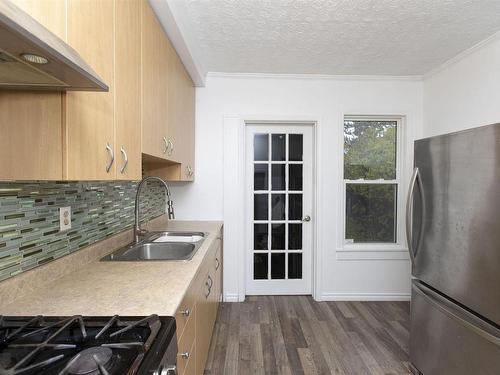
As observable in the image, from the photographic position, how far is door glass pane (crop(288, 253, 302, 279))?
3301 mm

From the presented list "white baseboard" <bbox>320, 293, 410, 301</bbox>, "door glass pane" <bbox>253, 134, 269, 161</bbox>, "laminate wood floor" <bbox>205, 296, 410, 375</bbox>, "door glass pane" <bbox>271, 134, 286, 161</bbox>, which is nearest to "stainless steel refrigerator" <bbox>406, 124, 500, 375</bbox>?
"laminate wood floor" <bbox>205, 296, 410, 375</bbox>

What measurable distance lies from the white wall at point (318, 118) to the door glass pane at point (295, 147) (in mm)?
237

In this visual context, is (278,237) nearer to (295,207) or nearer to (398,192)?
(295,207)

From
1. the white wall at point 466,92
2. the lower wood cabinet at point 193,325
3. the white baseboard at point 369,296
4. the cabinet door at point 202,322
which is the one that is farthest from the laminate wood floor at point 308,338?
the white wall at point 466,92

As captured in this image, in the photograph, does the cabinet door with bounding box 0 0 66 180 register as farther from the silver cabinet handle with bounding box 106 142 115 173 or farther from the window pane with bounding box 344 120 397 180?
the window pane with bounding box 344 120 397 180

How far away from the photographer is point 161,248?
2.09 m

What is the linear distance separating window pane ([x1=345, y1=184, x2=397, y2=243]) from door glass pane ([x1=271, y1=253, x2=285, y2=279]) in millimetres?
778

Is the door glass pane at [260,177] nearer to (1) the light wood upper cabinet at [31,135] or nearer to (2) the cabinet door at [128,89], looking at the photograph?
(2) the cabinet door at [128,89]

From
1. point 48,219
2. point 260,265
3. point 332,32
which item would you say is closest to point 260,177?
point 260,265

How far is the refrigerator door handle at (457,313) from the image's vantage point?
1400mm

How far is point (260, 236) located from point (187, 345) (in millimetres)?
Answer: 2010

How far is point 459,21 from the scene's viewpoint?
207 centimetres

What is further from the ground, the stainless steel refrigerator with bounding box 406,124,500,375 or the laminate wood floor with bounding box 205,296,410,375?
the stainless steel refrigerator with bounding box 406,124,500,375

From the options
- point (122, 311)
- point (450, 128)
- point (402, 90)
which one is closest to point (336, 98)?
point (402, 90)
